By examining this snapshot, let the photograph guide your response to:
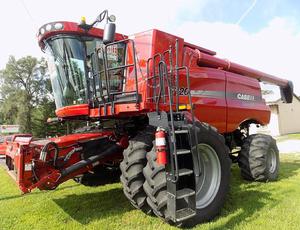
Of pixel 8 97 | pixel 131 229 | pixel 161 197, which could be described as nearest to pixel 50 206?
pixel 131 229

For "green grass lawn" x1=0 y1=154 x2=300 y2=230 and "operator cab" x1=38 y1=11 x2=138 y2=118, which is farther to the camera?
"operator cab" x1=38 y1=11 x2=138 y2=118

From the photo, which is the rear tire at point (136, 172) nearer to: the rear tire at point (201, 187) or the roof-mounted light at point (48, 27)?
the rear tire at point (201, 187)

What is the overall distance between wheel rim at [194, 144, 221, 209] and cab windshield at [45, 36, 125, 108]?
177 centimetres

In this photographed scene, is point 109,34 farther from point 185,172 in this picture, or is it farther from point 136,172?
point 185,172

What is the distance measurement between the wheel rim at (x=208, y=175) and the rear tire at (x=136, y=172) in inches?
32.5

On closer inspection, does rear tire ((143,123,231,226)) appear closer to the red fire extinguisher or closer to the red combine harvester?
the red combine harvester

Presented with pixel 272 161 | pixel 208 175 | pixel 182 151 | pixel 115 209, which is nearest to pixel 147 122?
pixel 208 175

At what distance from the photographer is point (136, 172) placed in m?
4.44

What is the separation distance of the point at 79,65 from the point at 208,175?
2.78m

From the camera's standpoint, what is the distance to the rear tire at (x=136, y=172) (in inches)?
175

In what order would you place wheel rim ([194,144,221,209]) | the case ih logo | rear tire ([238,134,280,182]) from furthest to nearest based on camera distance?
1. the case ih logo
2. rear tire ([238,134,280,182])
3. wheel rim ([194,144,221,209])

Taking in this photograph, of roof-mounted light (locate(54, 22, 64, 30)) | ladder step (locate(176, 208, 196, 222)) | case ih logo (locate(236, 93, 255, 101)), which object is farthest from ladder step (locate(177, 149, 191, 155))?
case ih logo (locate(236, 93, 255, 101))

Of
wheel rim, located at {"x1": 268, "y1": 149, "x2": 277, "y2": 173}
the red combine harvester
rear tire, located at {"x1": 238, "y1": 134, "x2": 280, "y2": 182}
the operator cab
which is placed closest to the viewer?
the red combine harvester

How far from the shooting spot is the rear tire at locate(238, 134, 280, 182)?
696cm
